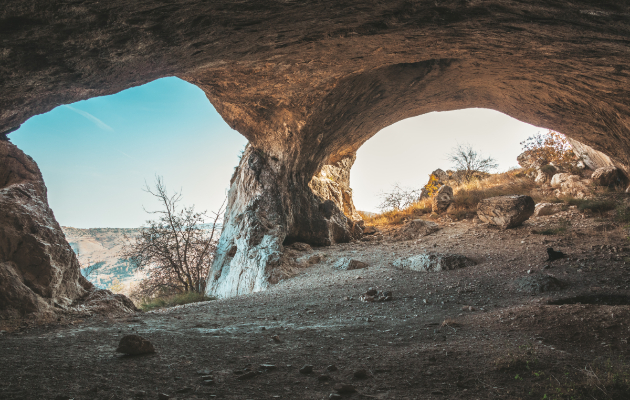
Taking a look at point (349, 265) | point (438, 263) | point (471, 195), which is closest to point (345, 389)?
point (438, 263)

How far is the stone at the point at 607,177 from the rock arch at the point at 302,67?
3.80m

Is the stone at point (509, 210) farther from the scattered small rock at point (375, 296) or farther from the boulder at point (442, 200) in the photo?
the scattered small rock at point (375, 296)

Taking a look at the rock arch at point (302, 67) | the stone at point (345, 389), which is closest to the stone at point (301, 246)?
the rock arch at point (302, 67)

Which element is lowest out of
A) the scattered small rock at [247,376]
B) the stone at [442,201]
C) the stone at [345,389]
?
the stone at [345,389]

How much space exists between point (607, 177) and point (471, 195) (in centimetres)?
468

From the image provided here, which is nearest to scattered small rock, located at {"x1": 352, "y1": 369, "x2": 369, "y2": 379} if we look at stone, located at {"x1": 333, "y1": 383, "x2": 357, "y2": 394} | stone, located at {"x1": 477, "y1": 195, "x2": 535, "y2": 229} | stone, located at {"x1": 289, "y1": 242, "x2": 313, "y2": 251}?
stone, located at {"x1": 333, "y1": 383, "x2": 357, "y2": 394}

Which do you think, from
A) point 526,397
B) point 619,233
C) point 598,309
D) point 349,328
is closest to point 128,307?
point 349,328

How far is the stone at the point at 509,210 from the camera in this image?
941 centimetres

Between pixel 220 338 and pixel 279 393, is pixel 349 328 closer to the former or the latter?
pixel 220 338

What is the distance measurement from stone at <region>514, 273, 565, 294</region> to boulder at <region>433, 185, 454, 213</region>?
9848 millimetres

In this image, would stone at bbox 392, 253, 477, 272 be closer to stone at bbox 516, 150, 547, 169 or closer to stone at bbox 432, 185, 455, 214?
stone at bbox 432, 185, 455, 214

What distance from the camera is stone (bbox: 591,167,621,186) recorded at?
11812mm

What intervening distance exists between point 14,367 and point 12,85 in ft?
9.50

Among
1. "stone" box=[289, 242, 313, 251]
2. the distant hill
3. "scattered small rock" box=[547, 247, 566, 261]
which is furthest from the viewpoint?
the distant hill
